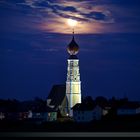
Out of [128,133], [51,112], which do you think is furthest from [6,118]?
[128,133]

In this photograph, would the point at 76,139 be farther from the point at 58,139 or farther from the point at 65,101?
the point at 65,101

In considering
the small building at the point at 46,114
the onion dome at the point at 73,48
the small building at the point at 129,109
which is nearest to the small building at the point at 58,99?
the small building at the point at 46,114

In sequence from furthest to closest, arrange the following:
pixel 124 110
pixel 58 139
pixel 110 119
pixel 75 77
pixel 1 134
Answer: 1. pixel 75 77
2. pixel 124 110
3. pixel 110 119
4. pixel 1 134
5. pixel 58 139

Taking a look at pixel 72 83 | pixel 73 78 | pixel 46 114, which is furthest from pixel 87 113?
pixel 73 78

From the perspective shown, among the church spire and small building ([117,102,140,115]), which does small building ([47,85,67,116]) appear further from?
small building ([117,102,140,115])

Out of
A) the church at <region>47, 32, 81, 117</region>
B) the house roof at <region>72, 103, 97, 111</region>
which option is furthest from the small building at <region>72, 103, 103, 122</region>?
the church at <region>47, 32, 81, 117</region>

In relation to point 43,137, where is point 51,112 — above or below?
above

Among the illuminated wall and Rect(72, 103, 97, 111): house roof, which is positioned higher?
the illuminated wall

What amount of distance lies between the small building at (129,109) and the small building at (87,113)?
86.5 inches

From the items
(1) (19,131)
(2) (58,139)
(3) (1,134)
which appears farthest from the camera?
(1) (19,131)

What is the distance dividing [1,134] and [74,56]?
31479mm

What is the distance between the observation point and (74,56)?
75125 millimetres

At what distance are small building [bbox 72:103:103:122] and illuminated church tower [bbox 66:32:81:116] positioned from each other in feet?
19.7

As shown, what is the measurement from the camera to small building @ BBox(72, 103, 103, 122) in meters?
65.2
